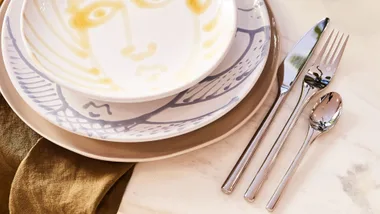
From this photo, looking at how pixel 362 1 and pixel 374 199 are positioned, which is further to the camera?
pixel 362 1

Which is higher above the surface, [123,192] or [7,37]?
[7,37]

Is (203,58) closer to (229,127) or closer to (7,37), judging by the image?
(229,127)

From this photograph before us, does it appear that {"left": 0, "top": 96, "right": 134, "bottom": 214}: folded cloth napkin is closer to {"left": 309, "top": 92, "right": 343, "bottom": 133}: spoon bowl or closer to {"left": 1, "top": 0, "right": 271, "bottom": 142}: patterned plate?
{"left": 1, "top": 0, "right": 271, "bottom": 142}: patterned plate

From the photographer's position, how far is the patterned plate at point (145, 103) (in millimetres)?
496

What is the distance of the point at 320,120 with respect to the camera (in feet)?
1.76

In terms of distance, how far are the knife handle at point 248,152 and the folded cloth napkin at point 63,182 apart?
0.10 metres

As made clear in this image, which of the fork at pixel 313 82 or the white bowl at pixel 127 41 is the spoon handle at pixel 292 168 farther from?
the white bowl at pixel 127 41

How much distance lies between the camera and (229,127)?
0.52 metres

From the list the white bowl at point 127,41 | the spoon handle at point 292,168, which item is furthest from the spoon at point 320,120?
the white bowl at point 127,41

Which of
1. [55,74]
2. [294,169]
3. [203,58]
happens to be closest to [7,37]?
[55,74]

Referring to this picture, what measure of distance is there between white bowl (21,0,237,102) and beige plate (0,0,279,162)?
5cm

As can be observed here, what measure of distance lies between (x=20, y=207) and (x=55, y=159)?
70 mm

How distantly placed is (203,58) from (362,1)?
0.84ft

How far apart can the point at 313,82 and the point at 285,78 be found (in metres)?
0.03
